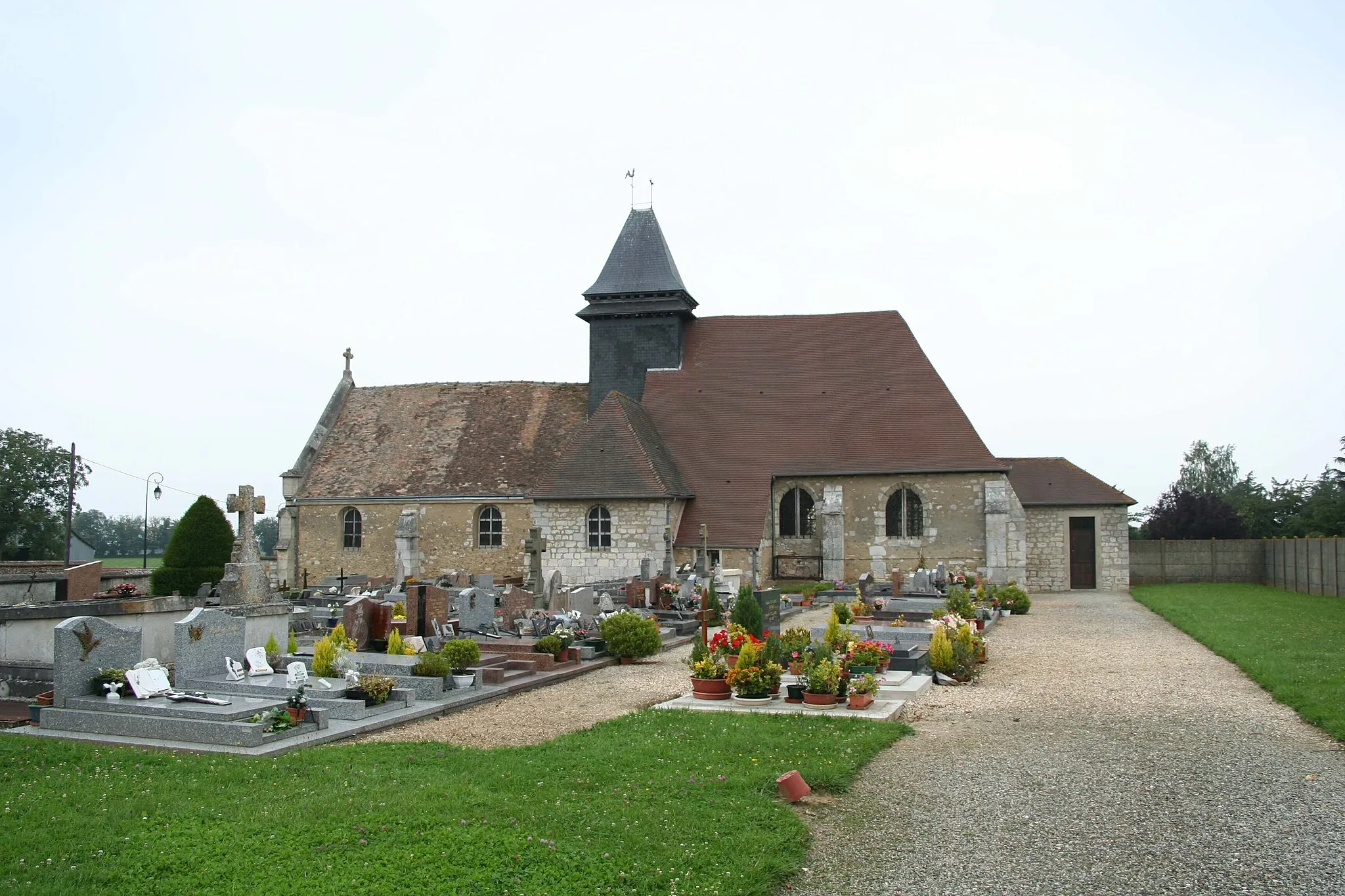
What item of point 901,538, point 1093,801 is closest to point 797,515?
point 901,538

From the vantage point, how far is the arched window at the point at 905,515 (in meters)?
29.2

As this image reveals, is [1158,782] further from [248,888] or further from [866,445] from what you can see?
[866,445]

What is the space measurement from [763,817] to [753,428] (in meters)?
24.1

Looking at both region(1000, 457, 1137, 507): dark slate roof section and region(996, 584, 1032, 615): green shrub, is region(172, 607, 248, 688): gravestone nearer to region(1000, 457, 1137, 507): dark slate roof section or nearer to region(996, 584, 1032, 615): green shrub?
region(996, 584, 1032, 615): green shrub

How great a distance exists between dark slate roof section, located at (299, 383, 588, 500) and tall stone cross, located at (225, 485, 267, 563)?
13938 millimetres

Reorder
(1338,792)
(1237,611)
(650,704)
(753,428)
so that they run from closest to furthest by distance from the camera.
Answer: (1338,792), (650,704), (1237,611), (753,428)

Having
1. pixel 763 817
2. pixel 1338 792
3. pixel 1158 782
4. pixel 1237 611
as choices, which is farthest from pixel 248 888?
pixel 1237 611

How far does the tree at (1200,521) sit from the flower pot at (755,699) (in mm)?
34041

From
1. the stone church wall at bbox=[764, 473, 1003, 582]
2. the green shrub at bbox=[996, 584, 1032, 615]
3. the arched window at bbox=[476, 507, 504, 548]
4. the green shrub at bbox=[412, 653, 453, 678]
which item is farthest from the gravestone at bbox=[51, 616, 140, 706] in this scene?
the arched window at bbox=[476, 507, 504, 548]

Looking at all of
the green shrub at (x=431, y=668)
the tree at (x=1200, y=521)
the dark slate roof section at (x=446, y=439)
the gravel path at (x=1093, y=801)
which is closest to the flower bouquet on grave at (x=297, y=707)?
the green shrub at (x=431, y=668)

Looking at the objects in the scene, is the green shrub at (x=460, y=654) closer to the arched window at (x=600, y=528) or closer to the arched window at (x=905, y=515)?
the arched window at (x=600, y=528)

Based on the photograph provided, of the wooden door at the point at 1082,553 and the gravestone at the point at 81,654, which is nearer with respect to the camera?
the gravestone at the point at 81,654

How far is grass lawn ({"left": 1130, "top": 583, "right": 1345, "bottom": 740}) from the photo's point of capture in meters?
11.2

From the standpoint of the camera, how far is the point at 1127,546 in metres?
31.5
